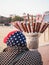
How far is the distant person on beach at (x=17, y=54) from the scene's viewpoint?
39.8 inches

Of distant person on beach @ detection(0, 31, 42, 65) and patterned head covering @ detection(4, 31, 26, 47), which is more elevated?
patterned head covering @ detection(4, 31, 26, 47)

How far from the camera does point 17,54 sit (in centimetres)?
101

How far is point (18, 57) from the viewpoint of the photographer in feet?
3.32

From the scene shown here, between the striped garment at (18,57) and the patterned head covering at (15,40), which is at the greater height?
the patterned head covering at (15,40)

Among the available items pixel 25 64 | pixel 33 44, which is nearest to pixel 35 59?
pixel 25 64

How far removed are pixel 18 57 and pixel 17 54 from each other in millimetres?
18

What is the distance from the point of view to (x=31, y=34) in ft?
5.96

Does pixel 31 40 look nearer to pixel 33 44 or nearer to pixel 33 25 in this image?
pixel 33 44

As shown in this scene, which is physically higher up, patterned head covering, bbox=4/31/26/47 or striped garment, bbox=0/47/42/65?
patterned head covering, bbox=4/31/26/47

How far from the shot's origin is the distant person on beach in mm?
1011

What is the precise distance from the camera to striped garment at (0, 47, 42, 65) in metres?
1.01

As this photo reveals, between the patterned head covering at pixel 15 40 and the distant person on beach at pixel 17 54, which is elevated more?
the patterned head covering at pixel 15 40

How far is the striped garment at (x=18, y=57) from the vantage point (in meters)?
1.01

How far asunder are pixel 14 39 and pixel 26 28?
31.1 inches
